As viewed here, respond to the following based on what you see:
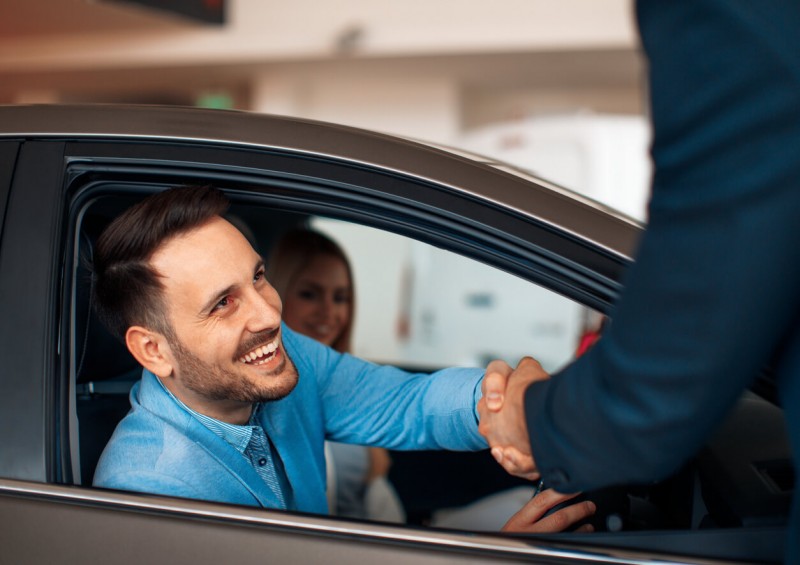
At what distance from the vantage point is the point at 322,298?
2.53 meters

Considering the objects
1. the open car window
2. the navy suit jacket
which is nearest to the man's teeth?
the navy suit jacket

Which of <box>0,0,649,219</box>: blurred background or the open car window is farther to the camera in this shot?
<box>0,0,649,219</box>: blurred background

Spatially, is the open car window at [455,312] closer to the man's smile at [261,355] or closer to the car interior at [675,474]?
the car interior at [675,474]

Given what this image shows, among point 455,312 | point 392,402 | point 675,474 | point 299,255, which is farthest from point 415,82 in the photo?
point 675,474

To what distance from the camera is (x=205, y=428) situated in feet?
4.81

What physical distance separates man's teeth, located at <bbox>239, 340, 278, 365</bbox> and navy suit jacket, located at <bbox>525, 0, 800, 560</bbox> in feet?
2.03

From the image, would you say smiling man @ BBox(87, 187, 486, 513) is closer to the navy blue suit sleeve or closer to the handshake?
the handshake

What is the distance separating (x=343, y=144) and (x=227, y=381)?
44 centimetres

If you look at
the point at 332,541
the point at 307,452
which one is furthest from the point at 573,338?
the point at 332,541

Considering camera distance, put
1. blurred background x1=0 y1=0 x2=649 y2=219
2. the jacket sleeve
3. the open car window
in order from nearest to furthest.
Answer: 1. the jacket sleeve
2. the open car window
3. blurred background x1=0 y1=0 x2=649 y2=219

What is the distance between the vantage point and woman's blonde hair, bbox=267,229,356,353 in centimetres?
240

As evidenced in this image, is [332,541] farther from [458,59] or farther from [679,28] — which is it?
[458,59]

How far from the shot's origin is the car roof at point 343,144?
125cm

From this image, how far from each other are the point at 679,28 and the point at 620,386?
379 millimetres
